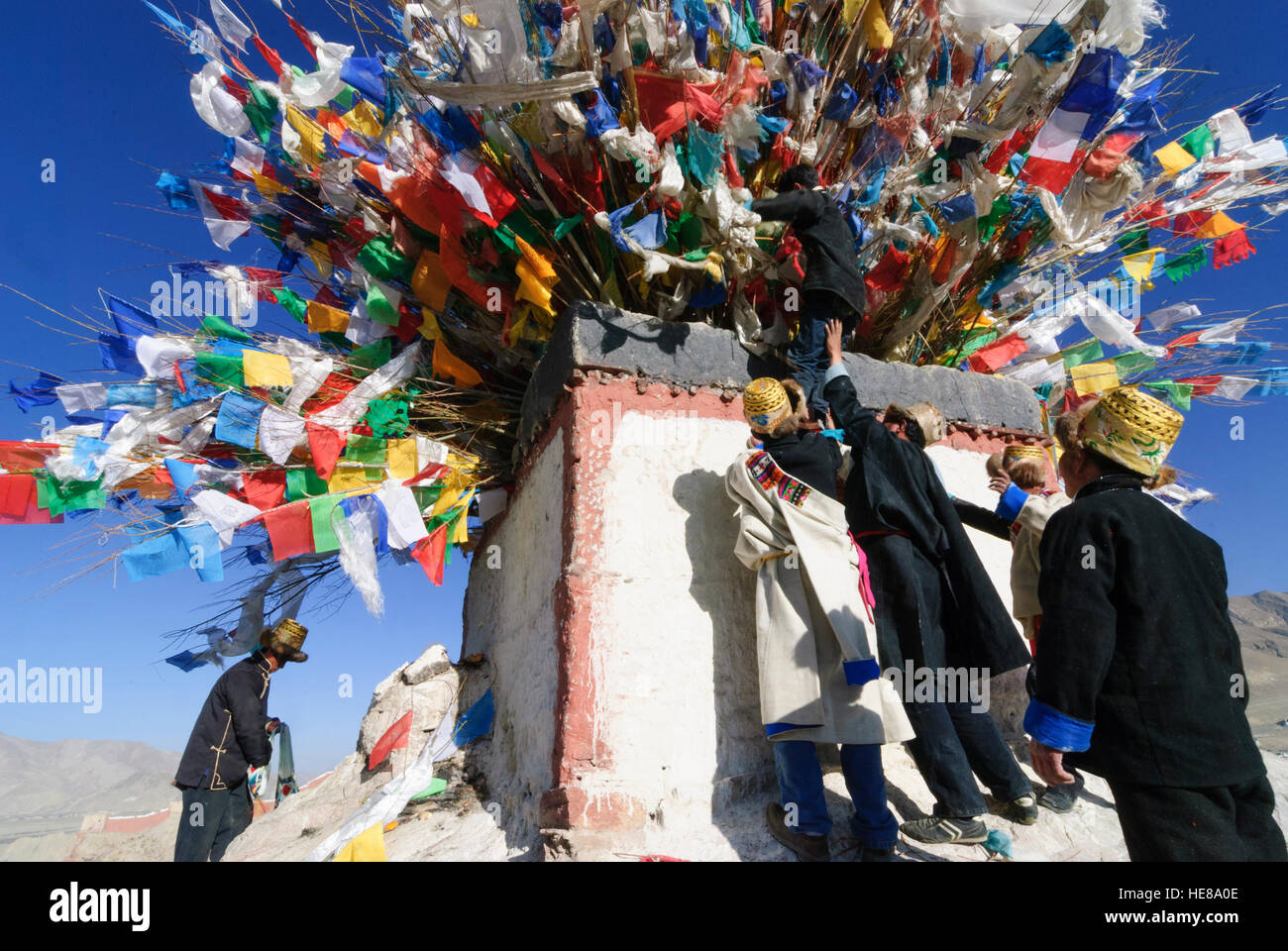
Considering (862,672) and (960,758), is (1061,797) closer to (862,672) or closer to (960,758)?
(960,758)

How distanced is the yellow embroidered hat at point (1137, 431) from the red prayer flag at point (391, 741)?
162 inches

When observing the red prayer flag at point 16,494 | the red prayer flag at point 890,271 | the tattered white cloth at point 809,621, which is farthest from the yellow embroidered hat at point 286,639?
the red prayer flag at point 890,271

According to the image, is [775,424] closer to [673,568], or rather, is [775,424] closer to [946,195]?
[673,568]

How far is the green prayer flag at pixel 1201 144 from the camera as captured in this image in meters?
4.50

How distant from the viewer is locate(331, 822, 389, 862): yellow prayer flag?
3137 millimetres

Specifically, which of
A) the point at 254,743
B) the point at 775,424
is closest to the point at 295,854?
the point at 254,743

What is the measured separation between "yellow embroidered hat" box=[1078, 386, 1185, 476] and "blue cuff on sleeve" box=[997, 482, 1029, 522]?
1332 mm

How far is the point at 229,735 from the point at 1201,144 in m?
6.94

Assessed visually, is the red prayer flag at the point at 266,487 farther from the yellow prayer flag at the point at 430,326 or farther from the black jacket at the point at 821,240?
the black jacket at the point at 821,240

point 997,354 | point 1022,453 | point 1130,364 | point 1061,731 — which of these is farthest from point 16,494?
point 1130,364

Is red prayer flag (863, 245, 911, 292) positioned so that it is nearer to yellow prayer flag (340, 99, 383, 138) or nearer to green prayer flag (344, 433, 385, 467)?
green prayer flag (344, 433, 385, 467)

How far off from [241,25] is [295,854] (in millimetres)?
4802

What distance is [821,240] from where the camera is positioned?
3658 millimetres

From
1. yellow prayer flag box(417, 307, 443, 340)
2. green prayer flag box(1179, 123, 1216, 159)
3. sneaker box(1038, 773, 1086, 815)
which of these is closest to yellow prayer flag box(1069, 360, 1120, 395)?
green prayer flag box(1179, 123, 1216, 159)
